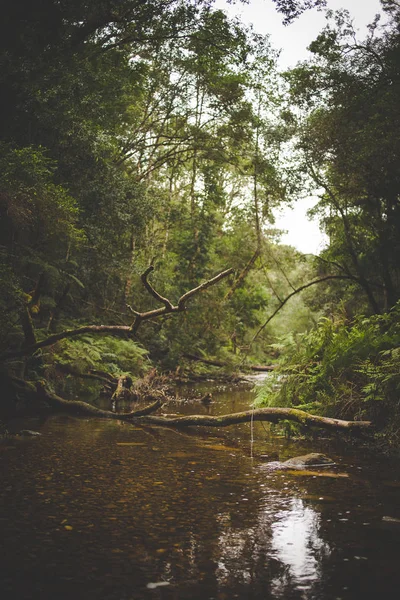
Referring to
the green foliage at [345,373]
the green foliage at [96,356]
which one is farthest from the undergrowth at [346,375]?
the green foliage at [96,356]

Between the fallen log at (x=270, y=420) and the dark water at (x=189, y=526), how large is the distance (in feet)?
1.57

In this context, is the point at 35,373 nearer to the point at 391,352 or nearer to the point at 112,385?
the point at 112,385

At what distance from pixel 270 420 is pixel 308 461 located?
188 cm

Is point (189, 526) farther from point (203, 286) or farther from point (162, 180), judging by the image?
point (162, 180)

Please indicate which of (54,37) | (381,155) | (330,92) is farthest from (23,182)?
(330,92)

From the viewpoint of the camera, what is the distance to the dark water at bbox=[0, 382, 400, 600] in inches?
115

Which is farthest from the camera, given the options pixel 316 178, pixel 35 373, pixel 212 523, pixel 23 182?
pixel 316 178

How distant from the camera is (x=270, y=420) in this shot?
813 centimetres

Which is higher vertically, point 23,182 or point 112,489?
point 23,182

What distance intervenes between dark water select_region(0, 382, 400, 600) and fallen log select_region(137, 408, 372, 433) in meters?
0.48

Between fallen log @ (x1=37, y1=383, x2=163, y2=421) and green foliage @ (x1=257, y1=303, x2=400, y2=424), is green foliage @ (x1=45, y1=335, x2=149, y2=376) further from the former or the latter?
green foliage @ (x1=257, y1=303, x2=400, y2=424)

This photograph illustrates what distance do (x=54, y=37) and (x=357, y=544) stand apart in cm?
1138

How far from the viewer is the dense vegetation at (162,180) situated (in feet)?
31.0

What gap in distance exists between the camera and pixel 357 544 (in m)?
Result: 3.58
